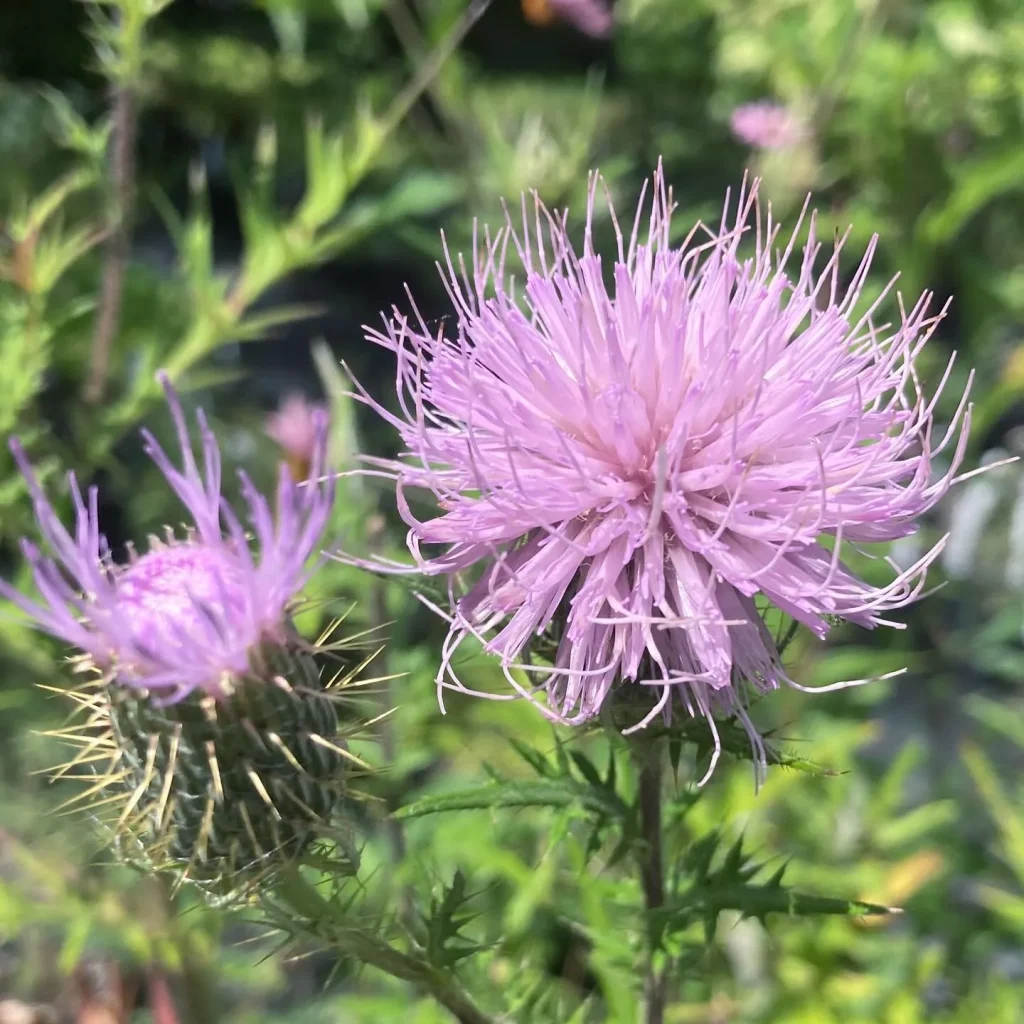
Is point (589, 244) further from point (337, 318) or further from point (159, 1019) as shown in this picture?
point (337, 318)

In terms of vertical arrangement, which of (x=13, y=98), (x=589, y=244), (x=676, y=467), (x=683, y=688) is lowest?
(x=683, y=688)

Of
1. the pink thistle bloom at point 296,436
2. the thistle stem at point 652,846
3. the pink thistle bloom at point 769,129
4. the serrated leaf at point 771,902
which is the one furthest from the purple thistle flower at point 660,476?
the pink thistle bloom at point 769,129

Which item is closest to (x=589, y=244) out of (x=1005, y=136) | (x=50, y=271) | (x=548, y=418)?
(x=548, y=418)

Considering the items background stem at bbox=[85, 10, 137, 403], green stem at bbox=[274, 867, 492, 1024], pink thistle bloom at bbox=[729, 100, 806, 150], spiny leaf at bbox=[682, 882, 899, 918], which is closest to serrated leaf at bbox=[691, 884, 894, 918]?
spiny leaf at bbox=[682, 882, 899, 918]

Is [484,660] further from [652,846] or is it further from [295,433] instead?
[295,433]

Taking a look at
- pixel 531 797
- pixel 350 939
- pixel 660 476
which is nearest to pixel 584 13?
pixel 660 476

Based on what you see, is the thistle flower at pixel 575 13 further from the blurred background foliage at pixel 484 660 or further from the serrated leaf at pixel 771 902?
the serrated leaf at pixel 771 902

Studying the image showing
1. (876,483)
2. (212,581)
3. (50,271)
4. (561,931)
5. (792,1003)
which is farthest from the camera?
(561,931)
